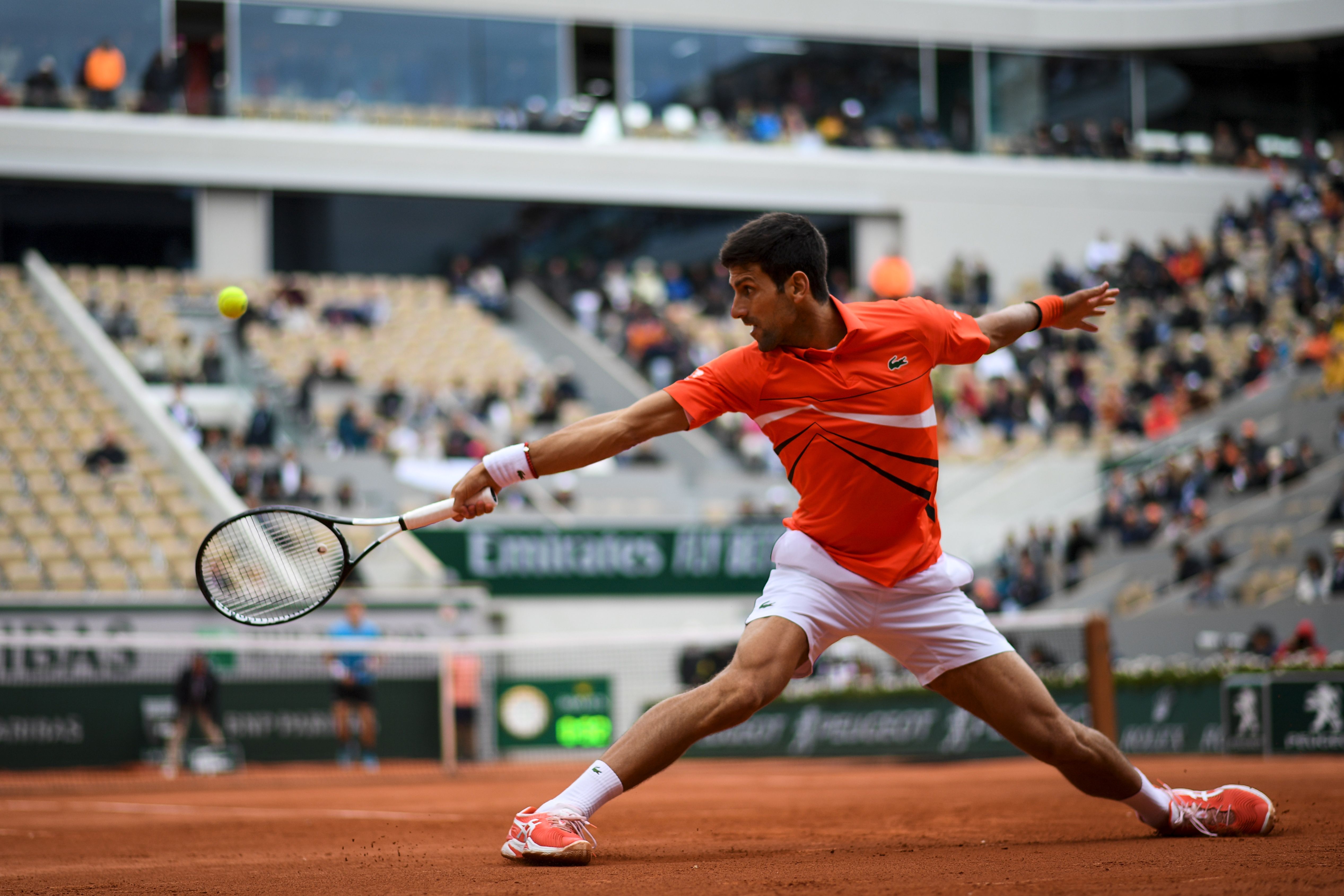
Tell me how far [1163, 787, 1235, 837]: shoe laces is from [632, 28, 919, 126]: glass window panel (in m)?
29.5

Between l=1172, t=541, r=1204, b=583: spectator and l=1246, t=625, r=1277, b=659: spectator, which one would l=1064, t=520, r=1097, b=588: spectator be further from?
l=1246, t=625, r=1277, b=659: spectator

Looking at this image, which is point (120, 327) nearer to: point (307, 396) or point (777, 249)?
point (307, 396)

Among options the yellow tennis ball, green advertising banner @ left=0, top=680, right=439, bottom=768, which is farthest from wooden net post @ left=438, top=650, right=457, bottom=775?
the yellow tennis ball

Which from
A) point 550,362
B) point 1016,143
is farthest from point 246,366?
point 1016,143

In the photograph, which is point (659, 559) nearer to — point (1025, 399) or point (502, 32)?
point (1025, 399)

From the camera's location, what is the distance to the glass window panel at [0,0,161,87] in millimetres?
28938

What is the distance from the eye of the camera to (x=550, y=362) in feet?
94.6

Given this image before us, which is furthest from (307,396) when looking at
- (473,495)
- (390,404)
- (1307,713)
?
(473,495)

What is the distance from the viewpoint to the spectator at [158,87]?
2977 cm

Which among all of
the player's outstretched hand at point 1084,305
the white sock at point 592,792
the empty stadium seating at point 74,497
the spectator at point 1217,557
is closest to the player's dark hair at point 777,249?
the player's outstretched hand at point 1084,305

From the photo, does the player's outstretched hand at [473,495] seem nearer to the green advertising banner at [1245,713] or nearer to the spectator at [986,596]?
the green advertising banner at [1245,713]

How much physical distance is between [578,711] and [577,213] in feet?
54.1

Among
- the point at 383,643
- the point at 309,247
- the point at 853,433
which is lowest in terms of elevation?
the point at 383,643

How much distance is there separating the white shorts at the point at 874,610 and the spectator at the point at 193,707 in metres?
12.5
